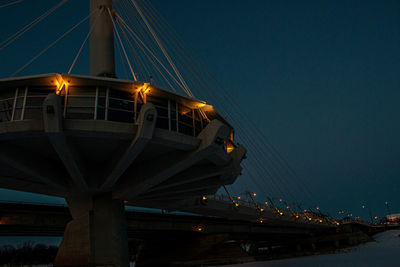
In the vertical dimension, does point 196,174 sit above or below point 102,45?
below

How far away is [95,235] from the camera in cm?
2272

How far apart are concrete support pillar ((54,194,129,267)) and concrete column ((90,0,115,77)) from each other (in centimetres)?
932

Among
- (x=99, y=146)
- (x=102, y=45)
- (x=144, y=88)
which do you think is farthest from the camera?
(x=102, y=45)

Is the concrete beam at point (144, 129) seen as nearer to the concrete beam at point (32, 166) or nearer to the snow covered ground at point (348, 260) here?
the concrete beam at point (32, 166)

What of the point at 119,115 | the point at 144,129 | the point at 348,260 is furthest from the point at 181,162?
the point at 348,260

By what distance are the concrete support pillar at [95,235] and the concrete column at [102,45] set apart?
9.32 m

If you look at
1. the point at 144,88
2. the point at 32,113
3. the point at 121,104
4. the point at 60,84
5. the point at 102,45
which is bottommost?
the point at 32,113

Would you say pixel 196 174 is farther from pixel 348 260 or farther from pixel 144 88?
pixel 348 260

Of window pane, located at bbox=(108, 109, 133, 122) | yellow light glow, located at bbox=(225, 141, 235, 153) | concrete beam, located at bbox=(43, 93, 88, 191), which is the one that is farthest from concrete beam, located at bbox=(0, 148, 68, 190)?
yellow light glow, located at bbox=(225, 141, 235, 153)

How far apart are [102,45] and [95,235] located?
13.9 metres

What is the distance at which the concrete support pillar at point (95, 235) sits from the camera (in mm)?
22219

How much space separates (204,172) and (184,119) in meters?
5.19

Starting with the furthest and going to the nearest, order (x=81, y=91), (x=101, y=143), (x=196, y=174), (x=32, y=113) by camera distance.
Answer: (x=196, y=174)
(x=101, y=143)
(x=81, y=91)
(x=32, y=113)

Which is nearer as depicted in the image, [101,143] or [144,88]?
[144,88]
